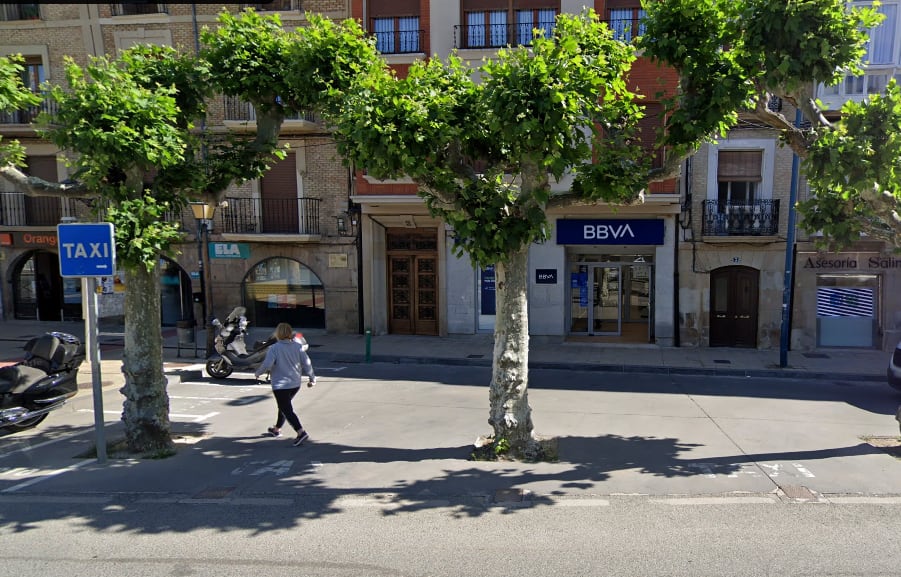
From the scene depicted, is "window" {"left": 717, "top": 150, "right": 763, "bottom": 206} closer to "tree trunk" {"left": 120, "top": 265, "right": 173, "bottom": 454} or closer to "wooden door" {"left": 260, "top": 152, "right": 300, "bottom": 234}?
"wooden door" {"left": 260, "top": 152, "right": 300, "bottom": 234}

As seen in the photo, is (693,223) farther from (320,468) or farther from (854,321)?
(320,468)

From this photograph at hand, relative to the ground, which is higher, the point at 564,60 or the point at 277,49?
the point at 277,49

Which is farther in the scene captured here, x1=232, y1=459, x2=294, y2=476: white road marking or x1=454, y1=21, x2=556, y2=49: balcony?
x1=454, y1=21, x2=556, y2=49: balcony

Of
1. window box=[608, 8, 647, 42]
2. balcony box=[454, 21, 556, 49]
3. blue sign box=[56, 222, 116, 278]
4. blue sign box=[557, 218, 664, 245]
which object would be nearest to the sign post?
blue sign box=[56, 222, 116, 278]

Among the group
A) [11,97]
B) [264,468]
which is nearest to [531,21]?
[11,97]

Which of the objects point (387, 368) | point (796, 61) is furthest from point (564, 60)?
point (387, 368)

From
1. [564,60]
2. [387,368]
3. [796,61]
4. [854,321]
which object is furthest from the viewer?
[854,321]

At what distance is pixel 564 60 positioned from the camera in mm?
6355

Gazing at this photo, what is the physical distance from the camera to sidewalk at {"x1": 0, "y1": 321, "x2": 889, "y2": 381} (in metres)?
13.3

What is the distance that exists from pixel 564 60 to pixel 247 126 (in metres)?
11.9

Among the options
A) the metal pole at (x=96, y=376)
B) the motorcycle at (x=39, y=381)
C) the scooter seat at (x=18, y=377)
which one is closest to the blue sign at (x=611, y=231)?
the motorcycle at (x=39, y=381)

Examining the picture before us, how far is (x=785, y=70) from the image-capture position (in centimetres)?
675

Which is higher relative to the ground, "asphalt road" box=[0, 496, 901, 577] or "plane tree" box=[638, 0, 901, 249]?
"plane tree" box=[638, 0, 901, 249]

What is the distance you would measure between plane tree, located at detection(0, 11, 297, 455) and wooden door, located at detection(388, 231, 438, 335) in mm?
9304
